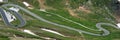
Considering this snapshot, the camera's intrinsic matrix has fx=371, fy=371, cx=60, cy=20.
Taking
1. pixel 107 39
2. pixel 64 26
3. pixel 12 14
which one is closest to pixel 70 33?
pixel 64 26

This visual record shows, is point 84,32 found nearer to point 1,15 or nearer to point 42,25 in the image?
point 42,25

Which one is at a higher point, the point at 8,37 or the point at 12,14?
the point at 12,14

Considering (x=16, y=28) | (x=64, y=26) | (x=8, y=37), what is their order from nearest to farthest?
(x=8, y=37) < (x=16, y=28) < (x=64, y=26)

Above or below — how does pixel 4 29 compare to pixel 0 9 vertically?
below

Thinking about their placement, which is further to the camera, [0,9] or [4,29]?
[0,9]

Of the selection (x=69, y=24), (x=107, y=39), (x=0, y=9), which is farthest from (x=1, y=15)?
(x=107, y=39)

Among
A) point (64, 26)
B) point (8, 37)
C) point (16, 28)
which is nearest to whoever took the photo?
point (8, 37)

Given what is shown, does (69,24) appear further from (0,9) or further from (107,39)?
(0,9)

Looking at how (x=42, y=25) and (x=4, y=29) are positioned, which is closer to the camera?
(x=4, y=29)

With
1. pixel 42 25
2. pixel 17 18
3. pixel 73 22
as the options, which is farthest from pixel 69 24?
pixel 17 18
